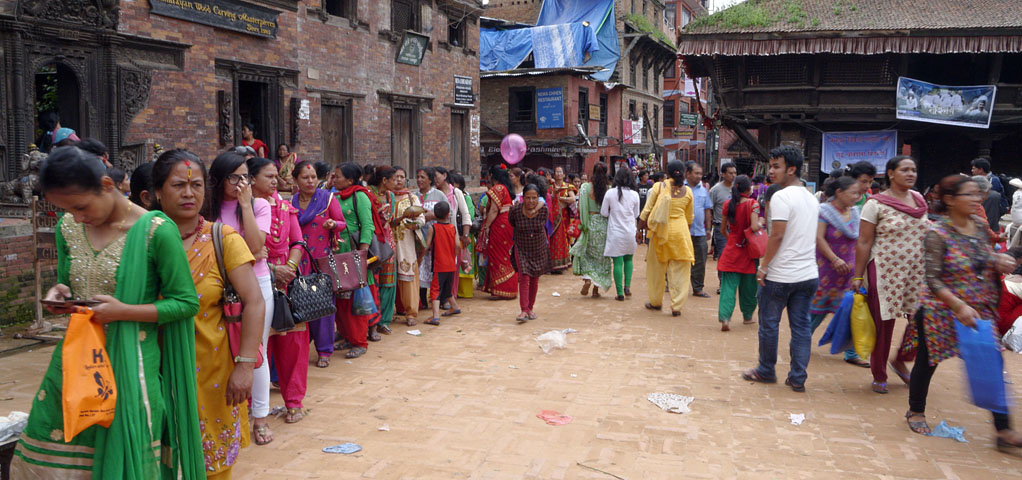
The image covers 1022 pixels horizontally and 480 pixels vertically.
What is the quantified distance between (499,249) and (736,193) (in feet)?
10.4

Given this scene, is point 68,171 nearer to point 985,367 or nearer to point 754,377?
point 985,367

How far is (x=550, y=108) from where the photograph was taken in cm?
2820

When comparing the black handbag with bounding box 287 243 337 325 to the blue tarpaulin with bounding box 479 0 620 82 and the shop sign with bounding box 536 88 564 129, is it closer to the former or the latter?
the blue tarpaulin with bounding box 479 0 620 82

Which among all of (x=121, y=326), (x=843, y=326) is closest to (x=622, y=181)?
(x=843, y=326)

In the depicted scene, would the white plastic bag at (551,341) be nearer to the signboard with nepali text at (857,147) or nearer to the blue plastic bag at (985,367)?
the blue plastic bag at (985,367)

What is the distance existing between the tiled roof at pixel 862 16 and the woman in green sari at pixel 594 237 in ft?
26.5

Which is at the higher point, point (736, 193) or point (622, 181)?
point (622, 181)

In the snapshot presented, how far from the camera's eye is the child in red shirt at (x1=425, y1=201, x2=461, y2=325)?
8.16 meters

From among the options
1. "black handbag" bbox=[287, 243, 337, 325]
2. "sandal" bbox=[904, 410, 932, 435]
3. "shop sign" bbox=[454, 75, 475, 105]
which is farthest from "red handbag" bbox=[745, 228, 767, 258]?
"shop sign" bbox=[454, 75, 475, 105]

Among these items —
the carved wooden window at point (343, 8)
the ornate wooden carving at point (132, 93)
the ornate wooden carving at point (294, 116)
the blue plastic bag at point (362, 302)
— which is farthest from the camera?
the carved wooden window at point (343, 8)

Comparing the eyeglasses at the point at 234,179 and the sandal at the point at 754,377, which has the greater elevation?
the eyeglasses at the point at 234,179

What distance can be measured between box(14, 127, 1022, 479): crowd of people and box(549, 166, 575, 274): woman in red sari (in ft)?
0.34

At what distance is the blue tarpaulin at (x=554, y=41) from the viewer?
28.0m

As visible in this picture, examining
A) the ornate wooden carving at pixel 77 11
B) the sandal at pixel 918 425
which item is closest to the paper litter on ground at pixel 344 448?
the sandal at pixel 918 425
